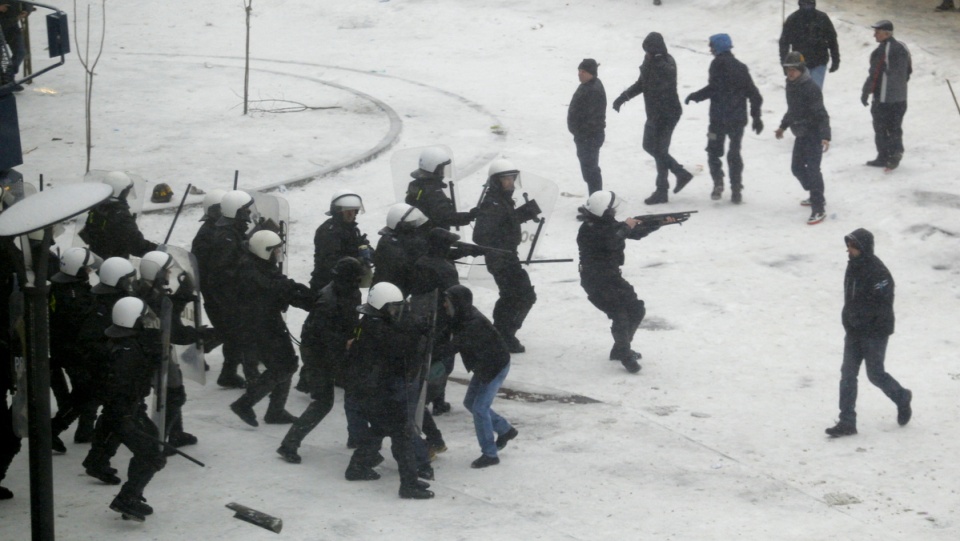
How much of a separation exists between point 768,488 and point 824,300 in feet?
12.6

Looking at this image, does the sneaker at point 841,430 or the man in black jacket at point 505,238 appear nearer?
the sneaker at point 841,430

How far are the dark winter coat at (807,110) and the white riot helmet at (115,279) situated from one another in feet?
25.2

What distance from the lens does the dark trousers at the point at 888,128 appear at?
14312mm

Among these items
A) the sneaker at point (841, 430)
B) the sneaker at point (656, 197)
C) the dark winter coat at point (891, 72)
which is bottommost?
the sneaker at point (841, 430)

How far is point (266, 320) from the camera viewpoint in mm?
9320

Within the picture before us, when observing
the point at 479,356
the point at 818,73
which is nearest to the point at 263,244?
the point at 479,356

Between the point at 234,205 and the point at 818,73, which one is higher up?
the point at 818,73

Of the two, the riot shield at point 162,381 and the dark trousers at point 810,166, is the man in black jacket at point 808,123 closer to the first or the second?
the dark trousers at point 810,166

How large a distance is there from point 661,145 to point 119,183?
6.23 m

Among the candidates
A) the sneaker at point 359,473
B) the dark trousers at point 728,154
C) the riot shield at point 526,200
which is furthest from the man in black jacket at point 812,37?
the sneaker at point 359,473

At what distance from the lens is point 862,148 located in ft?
52.0

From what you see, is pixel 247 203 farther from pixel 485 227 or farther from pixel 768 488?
pixel 768 488

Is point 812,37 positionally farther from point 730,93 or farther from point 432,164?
point 432,164

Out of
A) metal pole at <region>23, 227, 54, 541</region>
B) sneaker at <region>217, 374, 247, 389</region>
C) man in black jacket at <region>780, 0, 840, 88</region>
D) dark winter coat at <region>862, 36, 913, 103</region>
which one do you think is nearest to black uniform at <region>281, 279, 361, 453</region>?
sneaker at <region>217, 374, 247, 389</region>
